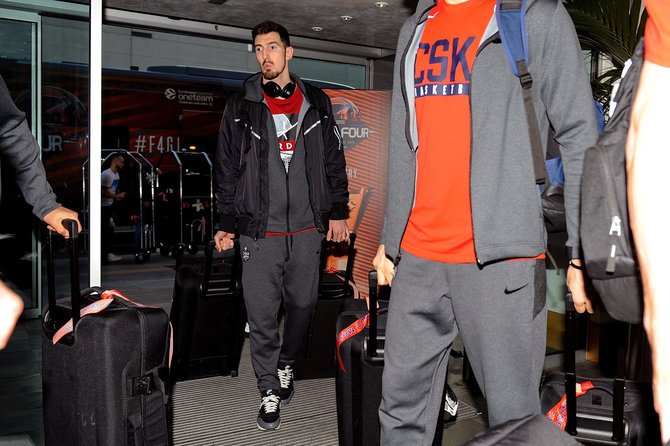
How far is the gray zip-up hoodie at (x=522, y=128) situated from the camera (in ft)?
4.71

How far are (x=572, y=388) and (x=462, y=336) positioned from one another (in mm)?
330

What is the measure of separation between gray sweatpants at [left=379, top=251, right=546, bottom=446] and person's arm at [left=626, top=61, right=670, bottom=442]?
79 centimetres

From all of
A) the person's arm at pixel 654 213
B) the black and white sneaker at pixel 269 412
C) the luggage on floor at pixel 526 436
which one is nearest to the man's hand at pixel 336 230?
the black and white sneaker at pixel 269 412

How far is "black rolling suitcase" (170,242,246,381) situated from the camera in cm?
332

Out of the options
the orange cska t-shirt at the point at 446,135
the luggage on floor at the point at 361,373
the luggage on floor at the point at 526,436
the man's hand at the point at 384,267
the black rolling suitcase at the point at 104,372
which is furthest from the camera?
the luggage on floor at the point at 361,373

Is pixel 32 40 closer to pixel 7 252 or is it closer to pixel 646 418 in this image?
pixel 7 252

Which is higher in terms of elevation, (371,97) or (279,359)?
(371,97)

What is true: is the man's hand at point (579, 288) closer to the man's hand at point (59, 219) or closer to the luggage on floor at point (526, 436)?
the luggage on floor at point (526, 436)

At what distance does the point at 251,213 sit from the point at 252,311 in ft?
1.45

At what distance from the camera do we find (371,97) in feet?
18.1

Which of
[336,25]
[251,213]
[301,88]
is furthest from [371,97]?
[336,25]

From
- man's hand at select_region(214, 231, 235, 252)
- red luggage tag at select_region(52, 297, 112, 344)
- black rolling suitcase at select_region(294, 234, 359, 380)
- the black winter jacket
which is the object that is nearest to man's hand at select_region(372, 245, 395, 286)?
red luggage tag at select_region(52, 297, 112, 344)

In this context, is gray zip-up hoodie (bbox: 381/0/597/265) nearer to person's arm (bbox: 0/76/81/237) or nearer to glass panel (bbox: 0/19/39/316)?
person's arm (bbox: 0/76/81/237)

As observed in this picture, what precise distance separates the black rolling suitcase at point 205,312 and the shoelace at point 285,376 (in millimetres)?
363
